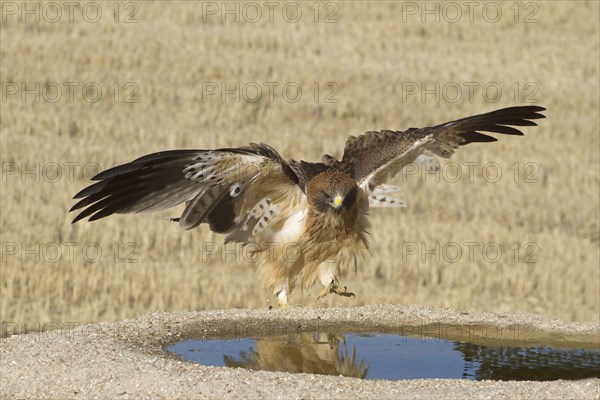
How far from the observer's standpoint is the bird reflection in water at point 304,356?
25.3 feet

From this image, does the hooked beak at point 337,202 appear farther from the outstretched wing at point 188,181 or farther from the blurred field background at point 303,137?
the blurred field background at point 303,137

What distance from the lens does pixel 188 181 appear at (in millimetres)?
8023

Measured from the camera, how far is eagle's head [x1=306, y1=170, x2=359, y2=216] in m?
8.39

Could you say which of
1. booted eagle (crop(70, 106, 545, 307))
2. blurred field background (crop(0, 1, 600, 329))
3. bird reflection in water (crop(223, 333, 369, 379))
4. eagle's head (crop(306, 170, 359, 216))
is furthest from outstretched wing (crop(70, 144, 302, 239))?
blurred field background (crop(0, 1, 600, 329))

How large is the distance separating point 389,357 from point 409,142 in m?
1.75

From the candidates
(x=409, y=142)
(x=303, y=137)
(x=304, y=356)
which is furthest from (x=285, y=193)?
(x=303, y=137)

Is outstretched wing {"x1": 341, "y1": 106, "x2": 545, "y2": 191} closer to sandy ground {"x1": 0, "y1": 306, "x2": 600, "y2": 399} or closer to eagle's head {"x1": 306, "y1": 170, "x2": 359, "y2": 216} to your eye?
eagle's head {"x1": 306, "y1": 170, "x2": 359, "y2": 216}

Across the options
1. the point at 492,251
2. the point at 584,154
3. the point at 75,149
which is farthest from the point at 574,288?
the point at 75,149

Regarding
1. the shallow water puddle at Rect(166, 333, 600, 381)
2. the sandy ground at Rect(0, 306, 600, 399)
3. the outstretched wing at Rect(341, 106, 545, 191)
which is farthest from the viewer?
the outstretched wing at Rect(341, 106, 545, 191)

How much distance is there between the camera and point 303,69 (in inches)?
893

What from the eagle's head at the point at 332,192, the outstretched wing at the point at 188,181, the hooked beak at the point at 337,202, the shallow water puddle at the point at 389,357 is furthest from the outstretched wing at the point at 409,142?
the shallow water puddle at the point at 389,357

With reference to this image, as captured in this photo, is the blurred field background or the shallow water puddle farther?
the blurred field background

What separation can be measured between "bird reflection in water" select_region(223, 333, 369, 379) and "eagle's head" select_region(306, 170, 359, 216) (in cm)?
93

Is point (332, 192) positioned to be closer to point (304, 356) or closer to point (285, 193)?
point (285, 193)
